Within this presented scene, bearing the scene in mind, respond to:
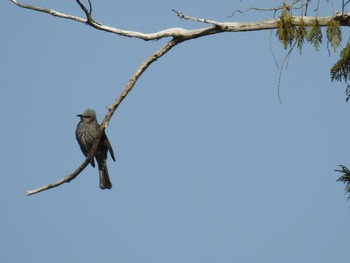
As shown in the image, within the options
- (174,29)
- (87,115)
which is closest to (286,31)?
(174,29)

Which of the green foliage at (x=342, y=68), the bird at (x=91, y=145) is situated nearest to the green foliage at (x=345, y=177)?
the green foliage at (x=342, y=68)

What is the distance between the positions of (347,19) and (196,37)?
1.25 meters

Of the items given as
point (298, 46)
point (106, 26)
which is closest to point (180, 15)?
point (106, 26)

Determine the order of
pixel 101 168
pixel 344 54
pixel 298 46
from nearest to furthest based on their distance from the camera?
pixel 344 54
pixel 298 46
pixel 101 168

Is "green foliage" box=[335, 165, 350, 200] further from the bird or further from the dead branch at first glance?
the bird

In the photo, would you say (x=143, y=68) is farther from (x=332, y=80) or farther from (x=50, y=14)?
(x=332, y=80)

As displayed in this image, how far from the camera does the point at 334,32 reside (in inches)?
Result: 193

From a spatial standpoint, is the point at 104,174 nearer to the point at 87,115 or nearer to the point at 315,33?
the point at 87,115

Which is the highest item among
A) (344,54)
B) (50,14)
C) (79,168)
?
(50,14)

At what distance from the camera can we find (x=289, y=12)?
5.06 m

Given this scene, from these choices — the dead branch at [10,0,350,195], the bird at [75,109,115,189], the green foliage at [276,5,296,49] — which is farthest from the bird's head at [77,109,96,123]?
the green foliage at [276,5,296,49]

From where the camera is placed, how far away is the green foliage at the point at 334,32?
486cm

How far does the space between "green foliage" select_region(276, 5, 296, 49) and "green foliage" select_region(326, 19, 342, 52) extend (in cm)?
27

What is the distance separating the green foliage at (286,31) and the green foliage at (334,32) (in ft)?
0.89
